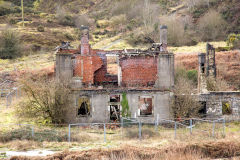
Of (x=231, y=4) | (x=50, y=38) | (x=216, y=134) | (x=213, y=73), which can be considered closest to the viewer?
(x=216, y=134)

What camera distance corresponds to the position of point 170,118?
25031mm

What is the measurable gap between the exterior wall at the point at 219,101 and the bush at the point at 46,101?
1199cm

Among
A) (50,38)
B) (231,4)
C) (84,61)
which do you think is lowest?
(84,61)

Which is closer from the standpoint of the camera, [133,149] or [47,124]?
[133,149]

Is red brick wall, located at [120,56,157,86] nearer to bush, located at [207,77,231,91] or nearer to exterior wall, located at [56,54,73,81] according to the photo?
exterior wall, located at [56,54,73,81]

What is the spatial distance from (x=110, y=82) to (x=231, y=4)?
189 feet

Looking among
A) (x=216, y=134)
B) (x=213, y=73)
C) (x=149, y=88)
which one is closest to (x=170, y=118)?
(x=149, y=88)

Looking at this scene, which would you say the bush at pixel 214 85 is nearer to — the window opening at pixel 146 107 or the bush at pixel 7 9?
the window opening at pixel 146 107

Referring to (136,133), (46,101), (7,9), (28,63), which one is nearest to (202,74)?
(136,133)

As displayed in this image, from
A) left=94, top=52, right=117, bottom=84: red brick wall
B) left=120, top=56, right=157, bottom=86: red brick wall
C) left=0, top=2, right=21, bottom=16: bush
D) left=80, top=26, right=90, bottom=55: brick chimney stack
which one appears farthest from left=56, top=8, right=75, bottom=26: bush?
left=120, top=56, right=157, bottom=86: red brick wall

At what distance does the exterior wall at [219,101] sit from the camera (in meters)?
26.3

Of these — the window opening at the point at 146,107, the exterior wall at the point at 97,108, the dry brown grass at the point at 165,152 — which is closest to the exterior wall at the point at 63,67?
the exterior wall at the point at 97,108

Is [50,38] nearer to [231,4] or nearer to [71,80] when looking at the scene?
[71,80]

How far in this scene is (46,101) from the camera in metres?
23.8
